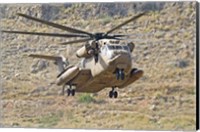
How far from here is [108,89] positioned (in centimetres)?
1330

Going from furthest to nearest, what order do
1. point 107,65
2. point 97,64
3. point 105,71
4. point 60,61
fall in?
point 60,61 < point 97,64 < point 105,71 < point 107,65

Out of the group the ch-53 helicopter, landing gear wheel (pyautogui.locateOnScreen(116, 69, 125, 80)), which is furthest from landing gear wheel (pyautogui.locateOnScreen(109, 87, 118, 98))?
landing gear wheel (pyautogui.locateOnScreen(116, 69, 125, 80))

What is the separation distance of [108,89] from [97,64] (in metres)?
0.47

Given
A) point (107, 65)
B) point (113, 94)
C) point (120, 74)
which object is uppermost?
point (107, 65)

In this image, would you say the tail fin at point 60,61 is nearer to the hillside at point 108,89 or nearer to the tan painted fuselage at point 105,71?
the hillside at point 108,89

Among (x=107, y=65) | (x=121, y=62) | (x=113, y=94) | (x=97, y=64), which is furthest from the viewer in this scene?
(x=113, y=94)

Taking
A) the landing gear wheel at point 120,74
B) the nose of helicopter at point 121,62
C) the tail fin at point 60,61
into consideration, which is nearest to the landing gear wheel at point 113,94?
the landing gear wheel at point 120,74

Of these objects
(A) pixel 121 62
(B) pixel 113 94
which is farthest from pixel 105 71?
(B) pixel 113 94

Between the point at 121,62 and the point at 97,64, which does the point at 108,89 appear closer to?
the point at 97,64

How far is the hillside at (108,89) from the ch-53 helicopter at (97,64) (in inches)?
3.6

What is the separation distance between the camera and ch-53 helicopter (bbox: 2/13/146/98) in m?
12.9

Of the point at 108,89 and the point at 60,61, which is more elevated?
the point at 60,61

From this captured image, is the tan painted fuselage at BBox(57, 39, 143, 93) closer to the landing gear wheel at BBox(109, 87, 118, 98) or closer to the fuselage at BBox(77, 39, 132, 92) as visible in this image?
the fuselage at BBox(77, 39, 132, 92)

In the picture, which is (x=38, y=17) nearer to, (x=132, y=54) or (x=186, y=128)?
(x=132, y=54)
